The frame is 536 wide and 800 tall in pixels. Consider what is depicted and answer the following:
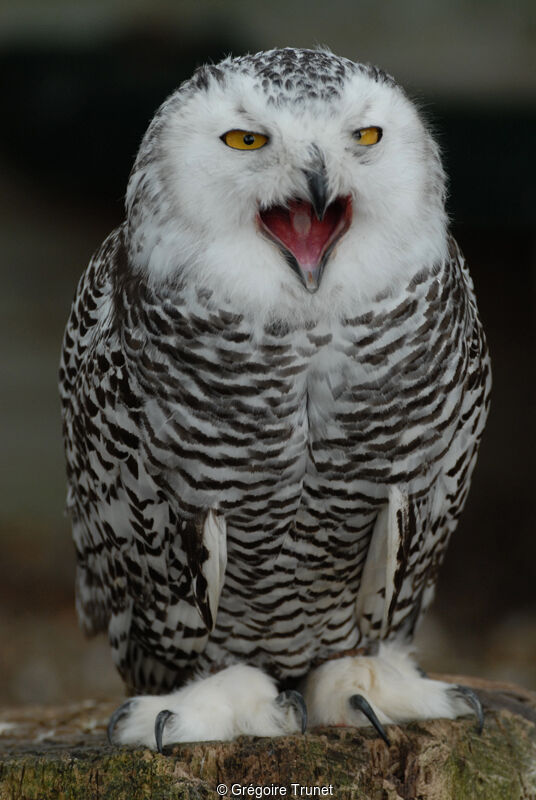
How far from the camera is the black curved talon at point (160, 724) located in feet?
7.06

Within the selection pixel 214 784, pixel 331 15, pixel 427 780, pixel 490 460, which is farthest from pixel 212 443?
pixel 490 460

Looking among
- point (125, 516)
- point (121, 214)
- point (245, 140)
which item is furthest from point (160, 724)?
point (121, 214)

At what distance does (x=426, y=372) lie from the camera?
2.01 meters

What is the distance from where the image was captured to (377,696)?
236cm

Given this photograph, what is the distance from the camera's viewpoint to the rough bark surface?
6.33 ft

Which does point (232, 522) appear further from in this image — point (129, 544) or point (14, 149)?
point (14, 149)

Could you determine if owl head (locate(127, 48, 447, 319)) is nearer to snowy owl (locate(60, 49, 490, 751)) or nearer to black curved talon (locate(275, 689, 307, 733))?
snowy owl (locate(60, 49, 490, 751))

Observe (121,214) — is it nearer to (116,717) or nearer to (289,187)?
(116,717)

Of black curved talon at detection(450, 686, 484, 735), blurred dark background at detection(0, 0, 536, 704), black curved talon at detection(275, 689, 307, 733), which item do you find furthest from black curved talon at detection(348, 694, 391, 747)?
blurred dark background at detection(0, 0, 536, 704)

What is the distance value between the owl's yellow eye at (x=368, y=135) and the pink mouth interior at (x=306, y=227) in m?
0.11

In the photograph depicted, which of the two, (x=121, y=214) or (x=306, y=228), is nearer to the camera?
(x=306, y=228)

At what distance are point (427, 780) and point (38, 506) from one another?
359 centimetres

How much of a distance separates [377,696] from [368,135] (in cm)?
126

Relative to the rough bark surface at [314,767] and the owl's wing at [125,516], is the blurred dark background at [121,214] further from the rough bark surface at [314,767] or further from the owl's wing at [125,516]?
the rough bark surface at [314,767]
